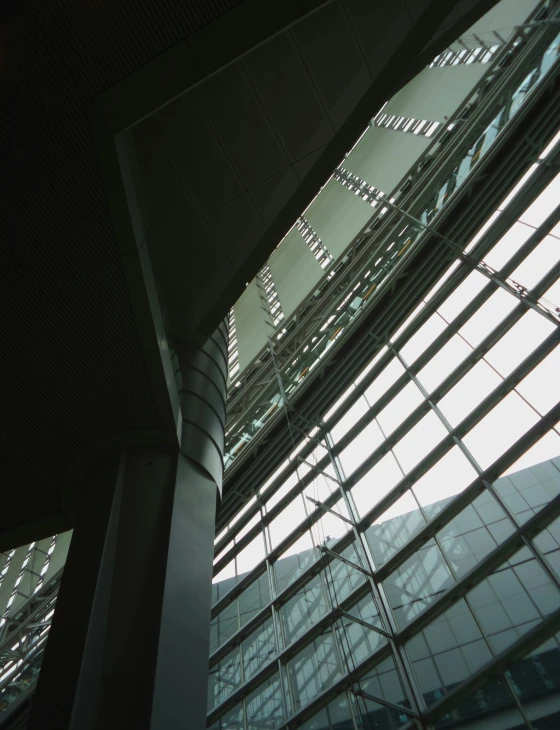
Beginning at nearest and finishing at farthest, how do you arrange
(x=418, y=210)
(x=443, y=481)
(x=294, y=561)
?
(x=443, y=481) < (x=294, y=561) < (x=418, y=210)

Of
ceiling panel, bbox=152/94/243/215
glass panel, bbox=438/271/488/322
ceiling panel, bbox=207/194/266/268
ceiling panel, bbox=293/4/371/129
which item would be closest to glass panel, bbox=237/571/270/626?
glass panel, bbox=438/271/488/322

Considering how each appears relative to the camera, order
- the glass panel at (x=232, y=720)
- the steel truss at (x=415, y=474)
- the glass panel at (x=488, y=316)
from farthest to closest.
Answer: the glass panel at (x=488, y=316), the glass panel at (x=232, y=720), the steel truss at (x=415, y=474)

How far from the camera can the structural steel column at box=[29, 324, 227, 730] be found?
4.64 meters

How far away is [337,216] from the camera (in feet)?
74.9

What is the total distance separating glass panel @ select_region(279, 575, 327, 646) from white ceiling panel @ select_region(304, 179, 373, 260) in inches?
409

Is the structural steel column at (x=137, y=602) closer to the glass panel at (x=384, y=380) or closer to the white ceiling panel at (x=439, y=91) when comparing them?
the glass panel at (x=384, y=380)

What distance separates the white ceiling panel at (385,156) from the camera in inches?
691

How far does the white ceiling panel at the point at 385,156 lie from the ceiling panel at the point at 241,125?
10674mm

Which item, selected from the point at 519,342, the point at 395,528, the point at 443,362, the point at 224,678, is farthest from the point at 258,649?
the point at 519,342

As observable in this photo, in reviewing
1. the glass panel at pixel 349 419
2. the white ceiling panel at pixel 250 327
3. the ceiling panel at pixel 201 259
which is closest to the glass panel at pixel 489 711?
the glass panel at pixel 349 419

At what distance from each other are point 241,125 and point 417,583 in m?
8.87

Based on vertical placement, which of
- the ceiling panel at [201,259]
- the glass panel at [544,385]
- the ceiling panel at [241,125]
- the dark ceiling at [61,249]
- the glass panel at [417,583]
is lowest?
the glass panel at [417,583]

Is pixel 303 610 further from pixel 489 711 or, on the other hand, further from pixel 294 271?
pixel 294 271

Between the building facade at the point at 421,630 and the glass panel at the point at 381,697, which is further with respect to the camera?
the glass panel at the point at 381,697
